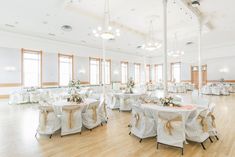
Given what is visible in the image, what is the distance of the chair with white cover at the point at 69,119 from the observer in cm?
433

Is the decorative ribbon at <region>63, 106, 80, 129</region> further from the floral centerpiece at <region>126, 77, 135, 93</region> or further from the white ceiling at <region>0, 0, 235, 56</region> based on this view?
the white ceiling at <region>0, 0, 235, 56</region>

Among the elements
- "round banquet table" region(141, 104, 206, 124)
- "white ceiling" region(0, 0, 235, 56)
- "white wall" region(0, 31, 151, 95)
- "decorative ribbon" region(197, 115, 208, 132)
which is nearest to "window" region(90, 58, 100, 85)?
"white wall" region(0, 31, 151, 95)

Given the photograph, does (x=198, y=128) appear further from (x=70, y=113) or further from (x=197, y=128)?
(x=70, y=113)

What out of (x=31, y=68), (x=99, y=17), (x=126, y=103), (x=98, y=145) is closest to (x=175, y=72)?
(x=99, y=17)

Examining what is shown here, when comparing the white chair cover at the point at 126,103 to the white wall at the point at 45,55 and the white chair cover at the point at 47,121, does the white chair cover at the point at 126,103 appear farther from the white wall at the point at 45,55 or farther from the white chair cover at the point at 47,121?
the white wall at the point at 45,55

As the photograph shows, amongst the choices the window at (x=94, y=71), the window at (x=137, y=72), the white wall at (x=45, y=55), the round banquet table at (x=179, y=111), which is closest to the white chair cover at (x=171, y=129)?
the round banquet table at (x=179, y=111)

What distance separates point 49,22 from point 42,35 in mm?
2770

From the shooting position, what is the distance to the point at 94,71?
16016 millimetres

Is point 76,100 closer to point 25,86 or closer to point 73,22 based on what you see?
point 73,22

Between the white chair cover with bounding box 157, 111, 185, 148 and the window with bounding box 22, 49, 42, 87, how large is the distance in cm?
1115

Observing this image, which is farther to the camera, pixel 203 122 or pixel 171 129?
pixel 203 122

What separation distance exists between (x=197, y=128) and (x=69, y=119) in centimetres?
322

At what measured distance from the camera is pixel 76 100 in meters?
5.05

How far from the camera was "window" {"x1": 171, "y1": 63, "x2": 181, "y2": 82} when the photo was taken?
65.8 ft
